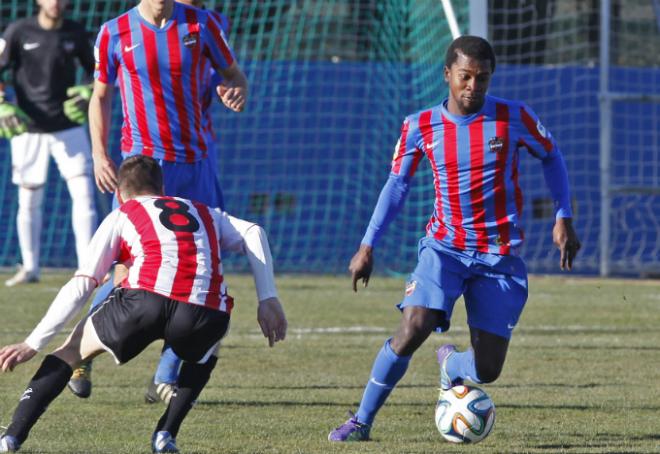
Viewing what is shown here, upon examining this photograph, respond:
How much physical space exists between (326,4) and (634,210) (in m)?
4.03

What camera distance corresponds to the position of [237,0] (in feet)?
50.5

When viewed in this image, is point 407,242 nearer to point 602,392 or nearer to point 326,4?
point 326,4

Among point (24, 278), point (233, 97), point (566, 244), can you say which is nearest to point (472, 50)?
point (566, 244)

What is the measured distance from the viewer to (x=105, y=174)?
20.3 feet

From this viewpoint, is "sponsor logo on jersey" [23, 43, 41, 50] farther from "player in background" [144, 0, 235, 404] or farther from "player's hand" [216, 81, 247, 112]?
"player's hand" [216, 81, 247, 112]

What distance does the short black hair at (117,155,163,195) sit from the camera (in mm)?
5133

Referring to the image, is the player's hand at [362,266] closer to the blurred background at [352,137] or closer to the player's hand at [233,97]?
the player's hand at [233,97]

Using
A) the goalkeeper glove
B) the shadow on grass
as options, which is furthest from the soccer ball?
the goalkeeper glove

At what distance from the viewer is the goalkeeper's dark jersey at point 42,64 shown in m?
11.2

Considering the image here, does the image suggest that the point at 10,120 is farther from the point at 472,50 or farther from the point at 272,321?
the point at 272,321

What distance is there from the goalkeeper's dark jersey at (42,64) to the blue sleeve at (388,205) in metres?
5.89

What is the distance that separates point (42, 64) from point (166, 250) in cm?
668

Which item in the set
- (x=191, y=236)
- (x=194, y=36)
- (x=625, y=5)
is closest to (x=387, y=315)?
(x=194, y=36)

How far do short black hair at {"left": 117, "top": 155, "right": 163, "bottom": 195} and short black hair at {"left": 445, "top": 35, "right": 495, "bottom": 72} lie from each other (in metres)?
1.36
